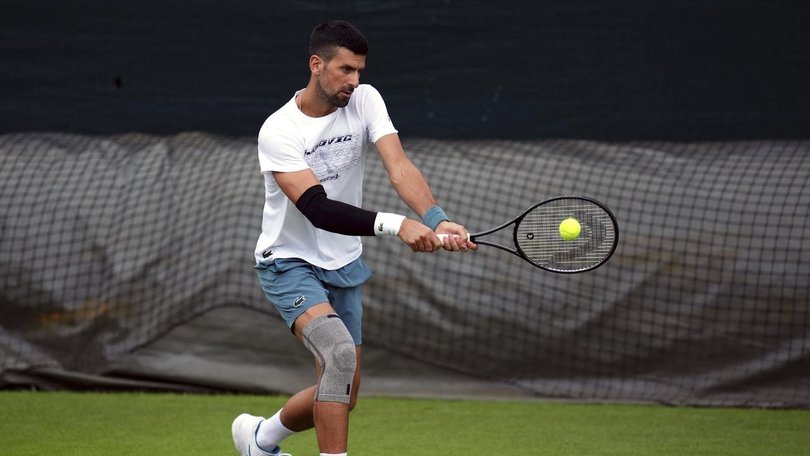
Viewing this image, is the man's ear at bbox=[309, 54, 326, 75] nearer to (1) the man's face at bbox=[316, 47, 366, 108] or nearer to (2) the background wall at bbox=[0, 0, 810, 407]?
(1) the man's face at bbox=[316, 47, 366, 108]

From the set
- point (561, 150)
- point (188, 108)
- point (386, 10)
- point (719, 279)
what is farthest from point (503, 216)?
point (188, 108)

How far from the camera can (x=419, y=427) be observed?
5.59 m

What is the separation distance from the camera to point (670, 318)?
6164 mm

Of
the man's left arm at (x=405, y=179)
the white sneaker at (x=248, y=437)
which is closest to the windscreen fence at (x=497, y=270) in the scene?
the white sneaker at (x=248, y=437)

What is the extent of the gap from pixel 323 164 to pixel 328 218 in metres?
0.35

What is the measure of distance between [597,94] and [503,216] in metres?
1.28

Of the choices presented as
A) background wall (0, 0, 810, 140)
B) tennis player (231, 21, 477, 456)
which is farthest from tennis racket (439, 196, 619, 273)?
background wall (0, 0, 810, 140)

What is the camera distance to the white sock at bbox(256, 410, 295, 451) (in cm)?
435

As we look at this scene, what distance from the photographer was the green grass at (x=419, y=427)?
5.06 metres

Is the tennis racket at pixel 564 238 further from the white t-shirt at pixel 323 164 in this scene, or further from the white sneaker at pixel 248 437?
the white sneaker at pixel 248 437

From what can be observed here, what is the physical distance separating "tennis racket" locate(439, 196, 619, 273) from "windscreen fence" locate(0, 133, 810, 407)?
2190 millimetres

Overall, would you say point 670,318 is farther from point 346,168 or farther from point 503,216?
point 346,168

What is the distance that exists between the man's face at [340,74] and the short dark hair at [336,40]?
0.05 ft

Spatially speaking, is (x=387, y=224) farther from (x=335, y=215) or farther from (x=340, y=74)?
(x=340, y=74)
